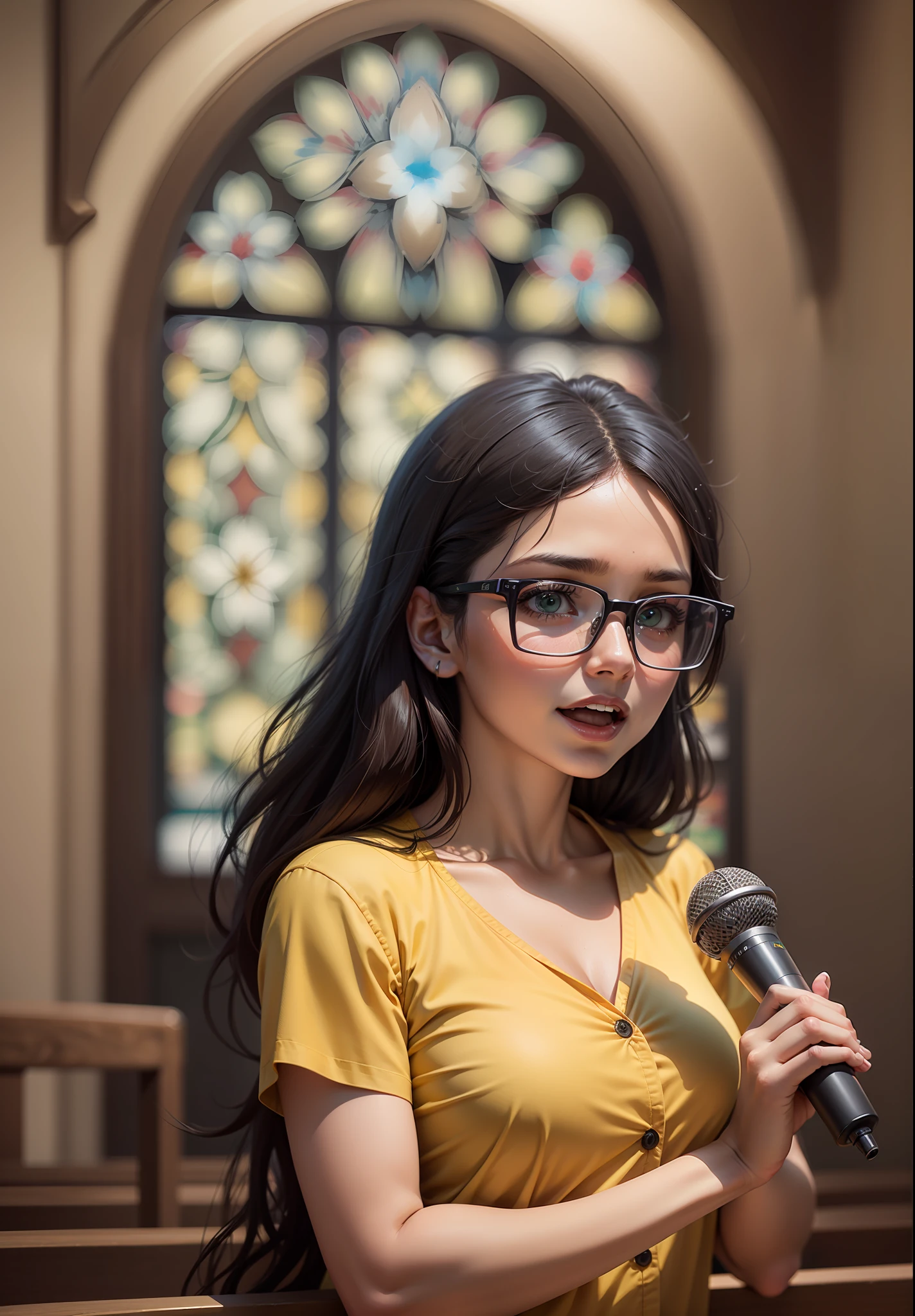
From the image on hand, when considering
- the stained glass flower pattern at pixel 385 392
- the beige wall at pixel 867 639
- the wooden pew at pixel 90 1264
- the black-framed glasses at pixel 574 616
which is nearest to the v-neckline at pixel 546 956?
the black-framed glasses at pixel 574 616

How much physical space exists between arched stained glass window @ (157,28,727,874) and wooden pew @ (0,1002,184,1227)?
236 mm

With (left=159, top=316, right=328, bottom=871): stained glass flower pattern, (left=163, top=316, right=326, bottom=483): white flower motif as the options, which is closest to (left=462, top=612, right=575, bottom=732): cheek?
(left=159, top=316, right=328, bottom=871): stained glass flower pattern

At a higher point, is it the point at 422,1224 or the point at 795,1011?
the point at 795,1011

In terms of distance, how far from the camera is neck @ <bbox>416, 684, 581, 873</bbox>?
1271mm

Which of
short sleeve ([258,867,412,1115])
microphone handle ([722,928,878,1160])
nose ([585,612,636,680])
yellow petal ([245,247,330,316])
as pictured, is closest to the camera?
microphone handle ([722,928,878,1160])

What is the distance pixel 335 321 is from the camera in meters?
1.66

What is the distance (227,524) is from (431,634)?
599mm

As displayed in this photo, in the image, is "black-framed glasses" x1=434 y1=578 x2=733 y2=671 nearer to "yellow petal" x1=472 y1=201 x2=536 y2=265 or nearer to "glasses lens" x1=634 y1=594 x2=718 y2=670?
"glasses lens" x1=634 y1=594 x2=718 y2=670

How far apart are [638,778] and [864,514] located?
0.56 m

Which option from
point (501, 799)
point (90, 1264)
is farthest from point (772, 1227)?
point (90, 1264)

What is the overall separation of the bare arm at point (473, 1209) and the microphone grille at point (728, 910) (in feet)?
0.27

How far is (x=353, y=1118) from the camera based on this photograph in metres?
1.01

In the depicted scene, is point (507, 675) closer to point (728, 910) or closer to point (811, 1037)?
point (728, 910)

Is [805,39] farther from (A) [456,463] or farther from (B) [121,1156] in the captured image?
(B) [121,1156]
